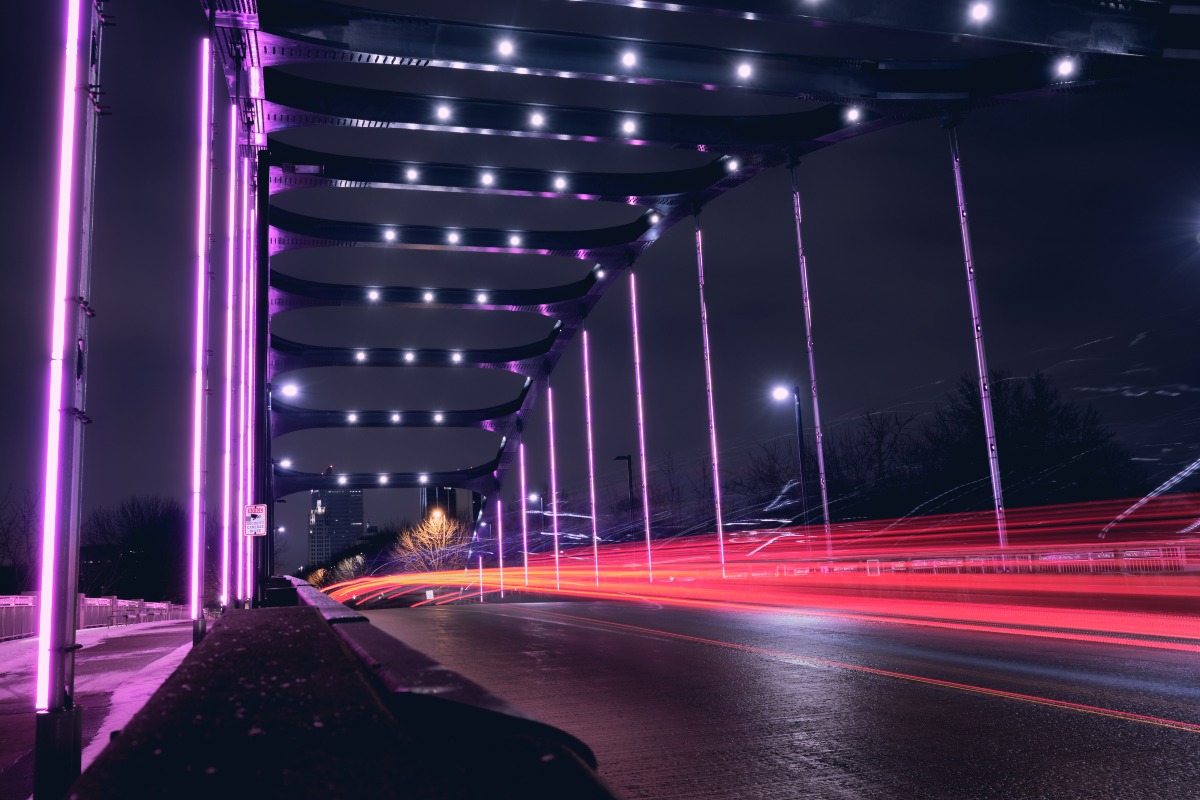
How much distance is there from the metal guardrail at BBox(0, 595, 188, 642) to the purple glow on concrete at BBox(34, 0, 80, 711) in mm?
13127

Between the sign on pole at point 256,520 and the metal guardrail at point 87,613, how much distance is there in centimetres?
326

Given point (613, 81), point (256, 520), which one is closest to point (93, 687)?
point (256, 520)

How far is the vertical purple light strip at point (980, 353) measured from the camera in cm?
1892

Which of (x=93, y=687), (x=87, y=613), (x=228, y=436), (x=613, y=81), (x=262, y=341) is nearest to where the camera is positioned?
(x=93, y=687)

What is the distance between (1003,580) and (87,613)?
25.6 meters

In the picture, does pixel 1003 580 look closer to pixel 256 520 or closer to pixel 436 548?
pixel 256 520

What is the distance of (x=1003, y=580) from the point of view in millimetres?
16672

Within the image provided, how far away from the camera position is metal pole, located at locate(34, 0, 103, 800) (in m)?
4.59

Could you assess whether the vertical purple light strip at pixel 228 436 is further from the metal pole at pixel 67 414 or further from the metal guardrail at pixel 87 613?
the metal pole at pixel 67 414

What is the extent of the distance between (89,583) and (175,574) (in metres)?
6.52

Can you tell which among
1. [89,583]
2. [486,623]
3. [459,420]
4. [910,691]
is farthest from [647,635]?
[89,583]

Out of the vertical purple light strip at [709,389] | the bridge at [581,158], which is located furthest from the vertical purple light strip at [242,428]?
the vertical purple light strip at [709,389]

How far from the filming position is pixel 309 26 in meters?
18.3

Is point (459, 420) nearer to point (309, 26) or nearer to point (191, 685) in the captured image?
point (309, 26)
